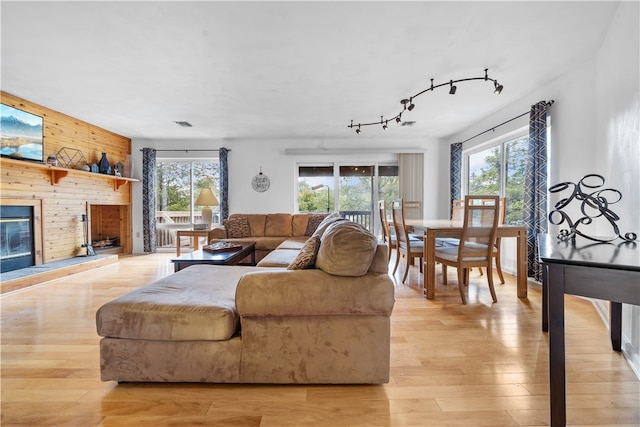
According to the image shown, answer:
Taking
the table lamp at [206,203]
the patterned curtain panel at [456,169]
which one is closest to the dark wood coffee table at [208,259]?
the table lamp at [206,203]

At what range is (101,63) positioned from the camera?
2.92 m

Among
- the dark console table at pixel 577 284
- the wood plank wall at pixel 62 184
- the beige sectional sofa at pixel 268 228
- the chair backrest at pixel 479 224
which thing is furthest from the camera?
the beige sectional sofa at pixel 268 228

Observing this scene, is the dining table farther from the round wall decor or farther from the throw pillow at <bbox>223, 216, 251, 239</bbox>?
the round wall decor

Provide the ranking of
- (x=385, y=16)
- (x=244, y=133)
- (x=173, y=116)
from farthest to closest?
(x=244, y=133) < (x=173, y=116) < (x=385, y=16)

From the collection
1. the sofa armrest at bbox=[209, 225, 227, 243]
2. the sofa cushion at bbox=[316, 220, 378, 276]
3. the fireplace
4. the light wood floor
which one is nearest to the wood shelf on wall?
the fireplace

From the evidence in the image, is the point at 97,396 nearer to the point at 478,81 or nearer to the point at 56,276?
the point at 56,276

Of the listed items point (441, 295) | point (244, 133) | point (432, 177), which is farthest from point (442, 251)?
point (244, 133)

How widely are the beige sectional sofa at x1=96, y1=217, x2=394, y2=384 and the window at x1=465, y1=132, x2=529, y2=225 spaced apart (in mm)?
3596

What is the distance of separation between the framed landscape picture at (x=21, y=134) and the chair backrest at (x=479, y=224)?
17.6 ft

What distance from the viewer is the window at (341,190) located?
6289 millimetres

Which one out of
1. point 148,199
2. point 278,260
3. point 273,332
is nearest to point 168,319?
point 273,332

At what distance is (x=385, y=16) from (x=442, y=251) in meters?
2.20

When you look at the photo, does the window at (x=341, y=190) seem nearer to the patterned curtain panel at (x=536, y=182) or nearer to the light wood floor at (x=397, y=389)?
the patterned curtain panel at (x=536, y=182)

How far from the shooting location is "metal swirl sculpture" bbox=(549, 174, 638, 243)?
1.63 meters
